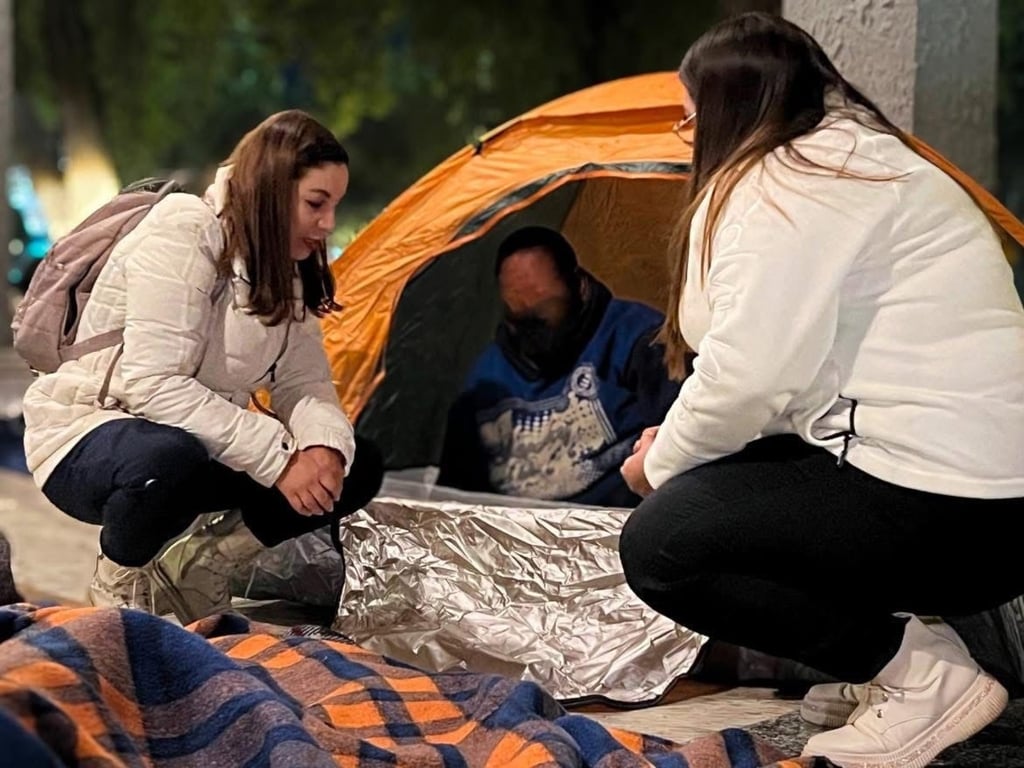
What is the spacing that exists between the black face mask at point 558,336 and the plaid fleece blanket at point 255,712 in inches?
42.4

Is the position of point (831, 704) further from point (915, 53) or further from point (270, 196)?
point (915, 53)

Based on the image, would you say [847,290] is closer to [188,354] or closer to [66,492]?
[188,354]

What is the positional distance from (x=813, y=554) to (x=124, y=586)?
3.97 ft

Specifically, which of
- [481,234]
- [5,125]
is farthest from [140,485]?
[5,125]

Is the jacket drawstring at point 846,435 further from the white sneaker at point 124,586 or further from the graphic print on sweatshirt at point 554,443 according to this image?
the white sneaker at point 124,586

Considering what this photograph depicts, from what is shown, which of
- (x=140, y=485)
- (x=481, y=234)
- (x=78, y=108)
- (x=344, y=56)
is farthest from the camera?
(x=78, y=108)

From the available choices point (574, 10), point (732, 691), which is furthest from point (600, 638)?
point (574, 10)

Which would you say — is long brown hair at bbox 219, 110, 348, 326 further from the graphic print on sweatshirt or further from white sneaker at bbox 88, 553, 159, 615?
the graphic print on sweatshirt

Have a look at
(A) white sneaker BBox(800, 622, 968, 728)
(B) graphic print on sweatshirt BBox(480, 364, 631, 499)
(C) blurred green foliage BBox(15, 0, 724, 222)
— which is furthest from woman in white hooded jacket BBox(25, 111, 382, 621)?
(C) blurred green foliage BBox(15, 0, 724, 222)

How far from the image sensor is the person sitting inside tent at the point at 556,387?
2.93 m

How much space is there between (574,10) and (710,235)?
661 centimetres

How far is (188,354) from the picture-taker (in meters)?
2.25

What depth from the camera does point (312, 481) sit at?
7.60 ft

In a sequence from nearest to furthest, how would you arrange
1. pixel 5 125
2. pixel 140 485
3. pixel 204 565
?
pixel 140 485, pixel 204 565, pixel 5 125
